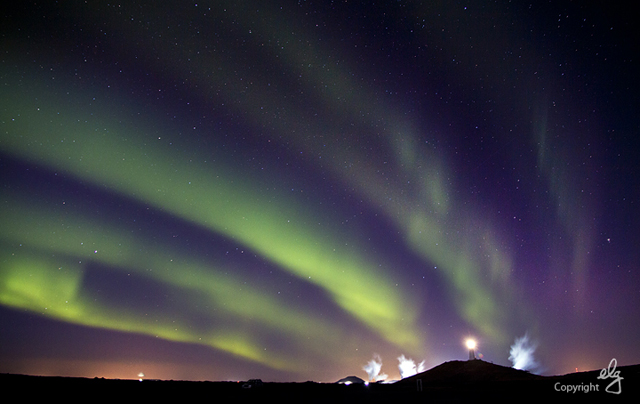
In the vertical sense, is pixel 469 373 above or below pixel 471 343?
below

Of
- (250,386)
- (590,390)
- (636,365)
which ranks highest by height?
(636,365)

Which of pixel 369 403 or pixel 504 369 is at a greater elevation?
pixel 504 369

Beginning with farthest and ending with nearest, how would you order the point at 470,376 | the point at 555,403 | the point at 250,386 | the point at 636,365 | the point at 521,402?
the point at 470,376, the point at 636,365, the point at 250,386, the point at 521,402, the point at 555,403

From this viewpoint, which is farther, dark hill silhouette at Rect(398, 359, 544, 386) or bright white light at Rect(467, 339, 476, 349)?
bright white light at Rect(467, 339, 476, 349)

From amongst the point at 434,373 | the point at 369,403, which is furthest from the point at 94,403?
the point at 434,373

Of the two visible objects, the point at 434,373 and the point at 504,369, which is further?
the point at 434,373

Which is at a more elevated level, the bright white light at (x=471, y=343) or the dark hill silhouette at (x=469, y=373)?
the bright white light at (x=471, y=343)

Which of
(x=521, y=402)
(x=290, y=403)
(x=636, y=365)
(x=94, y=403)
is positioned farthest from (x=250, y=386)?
(x=636, y=365)

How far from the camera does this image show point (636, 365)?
4847 cm

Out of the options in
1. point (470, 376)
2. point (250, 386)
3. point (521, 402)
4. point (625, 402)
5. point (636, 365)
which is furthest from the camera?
point (470, 376)

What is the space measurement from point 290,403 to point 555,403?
47.1ft

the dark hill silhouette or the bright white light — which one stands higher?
the bright white light

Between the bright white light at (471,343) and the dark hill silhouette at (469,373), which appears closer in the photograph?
the dark hill silhouette at (469,373)

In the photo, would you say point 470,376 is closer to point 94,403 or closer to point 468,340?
point 468,340
